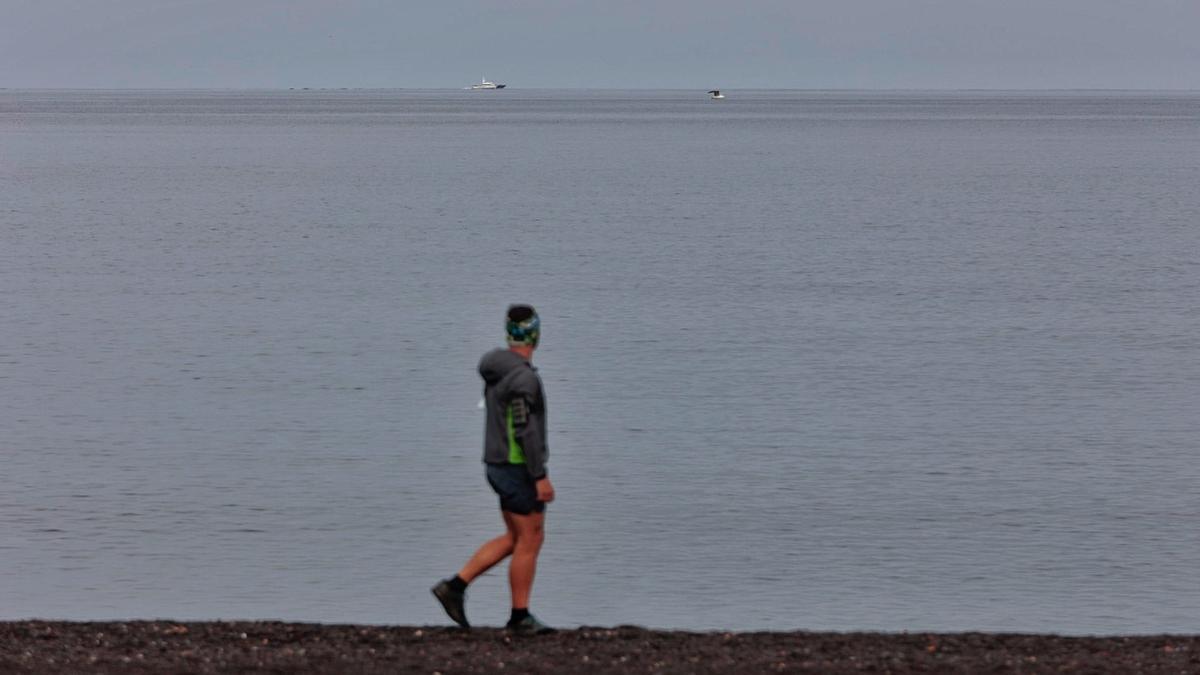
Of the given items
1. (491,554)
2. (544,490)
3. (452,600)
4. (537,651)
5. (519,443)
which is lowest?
(537,651)

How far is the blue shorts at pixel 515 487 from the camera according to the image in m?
11.2

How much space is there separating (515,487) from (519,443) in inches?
12.7

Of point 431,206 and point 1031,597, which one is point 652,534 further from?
point 431,206

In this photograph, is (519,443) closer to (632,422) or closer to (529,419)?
(529,419)

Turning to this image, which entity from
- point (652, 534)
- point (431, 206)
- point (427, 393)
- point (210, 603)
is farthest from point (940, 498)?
point (431, 206)

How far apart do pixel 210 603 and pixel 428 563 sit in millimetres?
2074

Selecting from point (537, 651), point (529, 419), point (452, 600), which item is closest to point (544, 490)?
point (529, 419)

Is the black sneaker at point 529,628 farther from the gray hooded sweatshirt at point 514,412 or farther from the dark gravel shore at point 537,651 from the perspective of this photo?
the gray hooded sweatshirt at point 514,412

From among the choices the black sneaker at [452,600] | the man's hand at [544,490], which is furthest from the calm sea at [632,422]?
the man's hand at [544,490]

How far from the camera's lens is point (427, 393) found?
27.1m

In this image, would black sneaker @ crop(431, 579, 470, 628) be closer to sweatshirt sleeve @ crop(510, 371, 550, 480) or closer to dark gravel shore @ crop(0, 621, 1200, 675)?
dark gravel shore @ crop(0, 621, 1200, 675)

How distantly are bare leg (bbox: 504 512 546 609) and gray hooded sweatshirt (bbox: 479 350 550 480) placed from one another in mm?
468

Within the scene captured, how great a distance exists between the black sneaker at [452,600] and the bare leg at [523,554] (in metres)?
0.37

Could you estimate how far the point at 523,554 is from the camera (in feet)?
38.1
